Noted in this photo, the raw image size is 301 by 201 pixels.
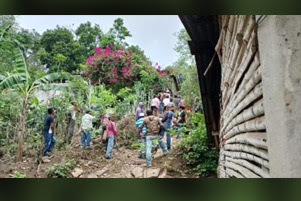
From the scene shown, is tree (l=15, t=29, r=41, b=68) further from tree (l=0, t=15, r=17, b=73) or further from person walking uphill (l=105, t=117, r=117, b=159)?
person walking uphill (l=105, t=117, r=117, b=159)

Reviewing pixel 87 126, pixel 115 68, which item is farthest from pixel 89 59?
pixel 87 126

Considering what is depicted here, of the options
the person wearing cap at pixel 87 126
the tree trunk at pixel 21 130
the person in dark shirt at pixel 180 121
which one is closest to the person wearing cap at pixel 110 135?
the person wearing cap at pixel 87 126

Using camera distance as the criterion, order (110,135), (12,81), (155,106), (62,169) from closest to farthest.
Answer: (12,81) < (62,169) < (155,106) < (110,135)

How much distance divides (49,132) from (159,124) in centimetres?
184

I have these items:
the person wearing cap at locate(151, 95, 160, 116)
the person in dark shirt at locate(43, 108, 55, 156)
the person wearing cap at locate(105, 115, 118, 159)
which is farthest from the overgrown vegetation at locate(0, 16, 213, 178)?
the person wearing cap at locate(151, 95, 160, 116)

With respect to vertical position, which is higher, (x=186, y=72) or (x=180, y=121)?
(x=186, y=72)

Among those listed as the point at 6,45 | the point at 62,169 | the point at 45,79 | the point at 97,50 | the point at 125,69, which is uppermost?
the point at 97,50

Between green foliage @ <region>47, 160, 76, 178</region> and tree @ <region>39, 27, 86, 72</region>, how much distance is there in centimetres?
167

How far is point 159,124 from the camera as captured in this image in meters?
4.30

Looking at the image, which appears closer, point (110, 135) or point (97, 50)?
→ point (110, 135)

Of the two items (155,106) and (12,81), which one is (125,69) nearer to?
Result: (155,106)

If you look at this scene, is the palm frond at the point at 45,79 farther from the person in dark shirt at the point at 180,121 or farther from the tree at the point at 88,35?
the person in dark shirt at the point at 180,121

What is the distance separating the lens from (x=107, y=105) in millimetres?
6094
